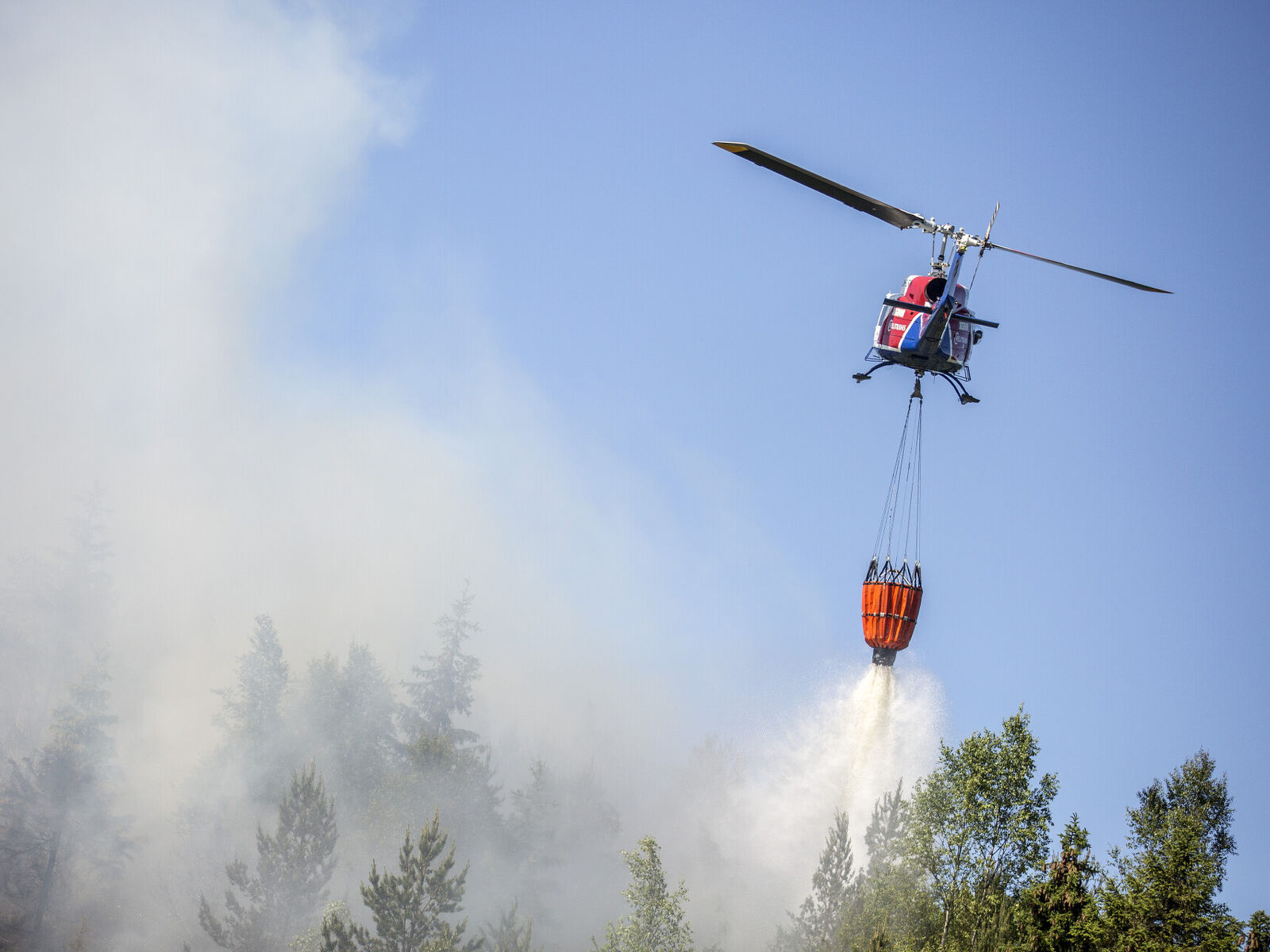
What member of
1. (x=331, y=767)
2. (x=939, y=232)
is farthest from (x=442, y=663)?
(x=939, y=232)

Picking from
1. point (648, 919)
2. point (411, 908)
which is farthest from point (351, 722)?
point (648, 919)

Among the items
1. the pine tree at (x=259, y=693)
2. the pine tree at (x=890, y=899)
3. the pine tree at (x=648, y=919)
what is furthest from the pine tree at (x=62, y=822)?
the pine tree at (x=890, y=899)

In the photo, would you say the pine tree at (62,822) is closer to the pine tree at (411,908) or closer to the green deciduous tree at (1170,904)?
the pine tree at (411,908)

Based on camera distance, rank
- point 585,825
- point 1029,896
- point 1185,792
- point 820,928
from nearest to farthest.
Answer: point 1029,896, point 1185,792, point 820,928, point 585,825

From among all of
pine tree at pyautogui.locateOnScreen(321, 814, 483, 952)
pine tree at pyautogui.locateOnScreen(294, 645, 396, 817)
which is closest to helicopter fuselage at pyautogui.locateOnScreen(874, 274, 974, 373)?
pine tree at pyautogui.locateOnScreen(321, 814, 483, 952)

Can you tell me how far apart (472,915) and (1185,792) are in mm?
62104

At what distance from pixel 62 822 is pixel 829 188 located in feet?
297

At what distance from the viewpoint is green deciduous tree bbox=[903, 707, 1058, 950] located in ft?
151

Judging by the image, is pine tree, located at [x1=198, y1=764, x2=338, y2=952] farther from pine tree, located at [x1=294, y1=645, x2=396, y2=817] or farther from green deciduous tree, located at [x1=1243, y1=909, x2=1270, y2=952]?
green deciduous tree, located at [x1=1243, y1=909, x2=1270, y2=952]

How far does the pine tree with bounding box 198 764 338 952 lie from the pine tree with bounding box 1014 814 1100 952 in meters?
53.0

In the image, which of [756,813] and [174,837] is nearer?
[174,837]

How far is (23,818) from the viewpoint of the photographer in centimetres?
9581

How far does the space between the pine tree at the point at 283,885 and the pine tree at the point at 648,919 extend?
102 ft

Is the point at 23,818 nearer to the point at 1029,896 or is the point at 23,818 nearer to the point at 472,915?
the point at 472,915
